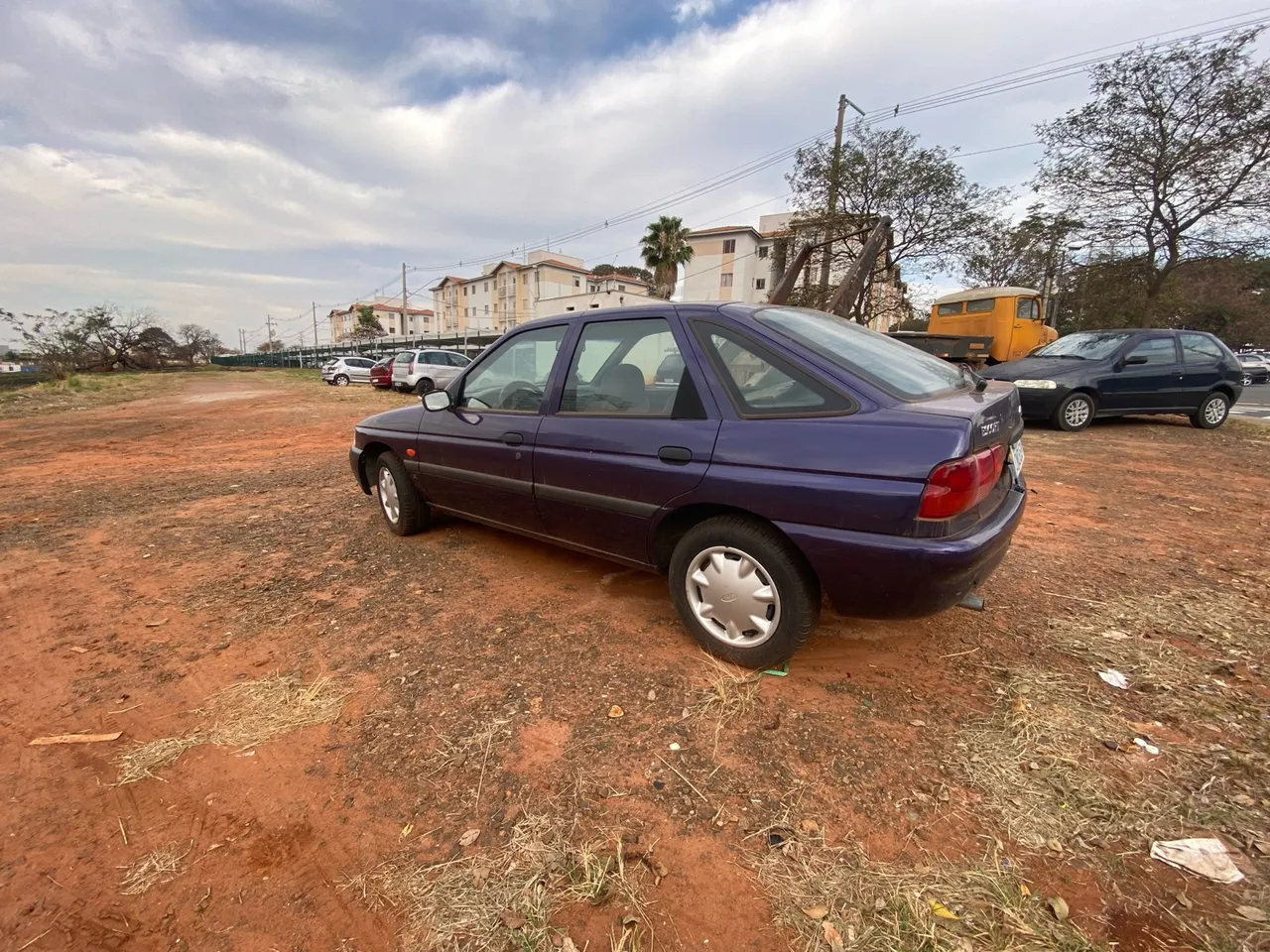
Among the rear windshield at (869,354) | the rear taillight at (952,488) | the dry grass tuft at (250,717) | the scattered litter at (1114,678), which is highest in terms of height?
the rear windshield at (869,354)

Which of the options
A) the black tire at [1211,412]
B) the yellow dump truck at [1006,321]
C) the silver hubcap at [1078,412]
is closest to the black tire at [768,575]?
the silver hubcap at [1078,412]

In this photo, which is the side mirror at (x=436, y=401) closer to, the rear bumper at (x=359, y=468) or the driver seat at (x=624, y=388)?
the rear bumper at (x=359, y=468)

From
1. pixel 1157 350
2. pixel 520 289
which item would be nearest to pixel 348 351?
pixel 520 289

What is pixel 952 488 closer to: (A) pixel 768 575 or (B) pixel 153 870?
(A) pixel 768 575

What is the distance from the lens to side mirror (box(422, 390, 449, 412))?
3.56m

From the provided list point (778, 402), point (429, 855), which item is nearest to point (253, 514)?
point (429, 855)

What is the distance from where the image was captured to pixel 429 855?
62.9 inches

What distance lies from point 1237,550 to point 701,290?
43281 millimetres

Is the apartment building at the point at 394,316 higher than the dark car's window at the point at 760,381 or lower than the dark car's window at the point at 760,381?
higher

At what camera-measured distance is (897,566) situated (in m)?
1.96

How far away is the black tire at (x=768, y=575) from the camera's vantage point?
2.19 meters

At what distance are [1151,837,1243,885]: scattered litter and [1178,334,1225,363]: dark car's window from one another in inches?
379

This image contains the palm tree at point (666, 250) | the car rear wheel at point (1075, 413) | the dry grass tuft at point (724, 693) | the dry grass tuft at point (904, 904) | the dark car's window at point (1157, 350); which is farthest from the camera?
the palm tree at point (666, 250)

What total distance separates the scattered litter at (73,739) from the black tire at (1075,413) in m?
10.6
